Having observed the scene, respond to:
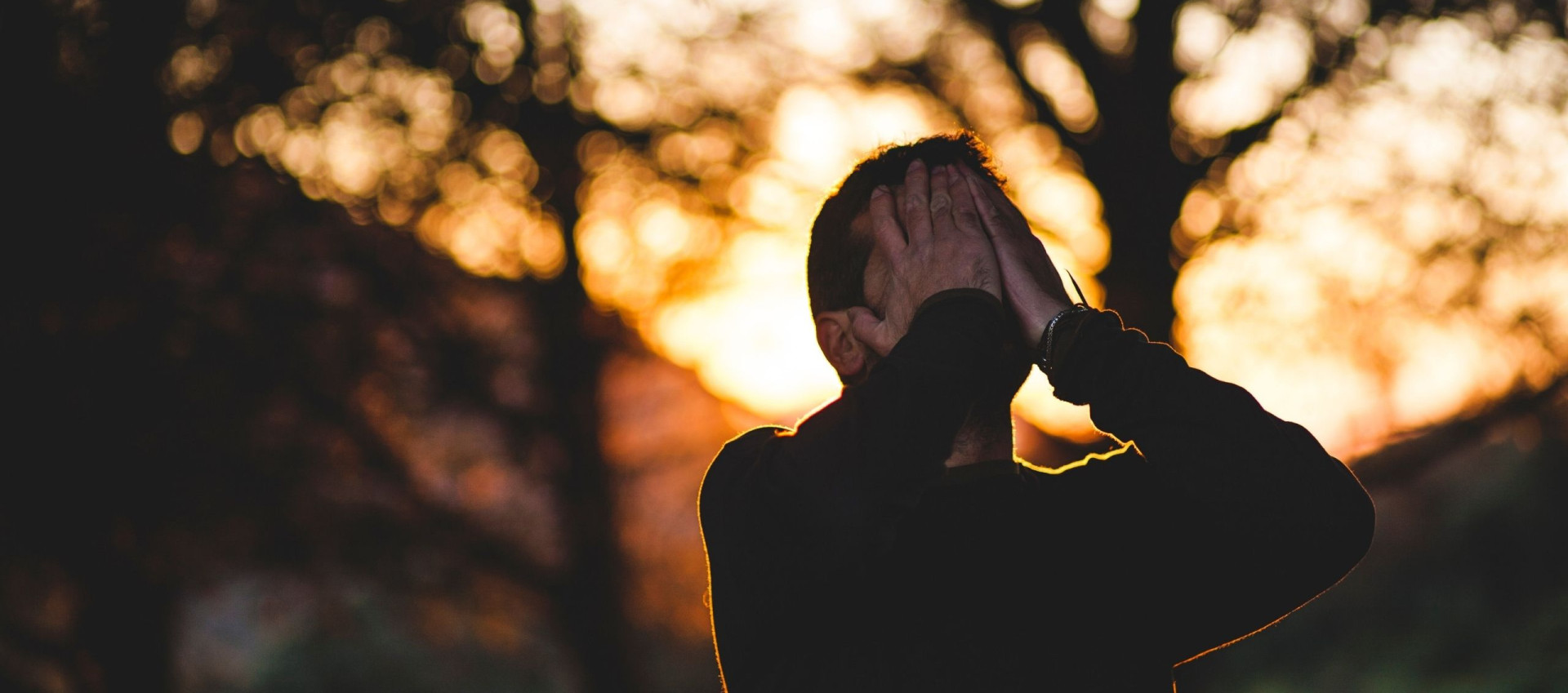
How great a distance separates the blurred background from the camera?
5.83m

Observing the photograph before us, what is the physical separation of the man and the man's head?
0.04m

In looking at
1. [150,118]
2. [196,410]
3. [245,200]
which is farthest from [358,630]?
[150,118]

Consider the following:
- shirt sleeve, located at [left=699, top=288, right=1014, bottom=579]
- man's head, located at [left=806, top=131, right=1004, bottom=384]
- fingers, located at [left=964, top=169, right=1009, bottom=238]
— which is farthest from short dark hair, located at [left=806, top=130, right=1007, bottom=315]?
shirt sleeve, located at [left=699, top=288, right=1014, bottom=579]

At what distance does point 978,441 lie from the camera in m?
1.71

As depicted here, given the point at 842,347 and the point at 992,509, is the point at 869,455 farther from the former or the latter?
the point at 842,347

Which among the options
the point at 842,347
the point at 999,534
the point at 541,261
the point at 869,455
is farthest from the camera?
the point at 541,261

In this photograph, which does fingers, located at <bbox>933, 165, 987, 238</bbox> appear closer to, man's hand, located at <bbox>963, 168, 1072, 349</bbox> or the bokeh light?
man's hand, located at <bbox>963, 168, 1072, 349</bbox>

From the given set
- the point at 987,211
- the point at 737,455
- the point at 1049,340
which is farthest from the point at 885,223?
the point at 737,455

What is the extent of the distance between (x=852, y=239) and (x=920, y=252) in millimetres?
175

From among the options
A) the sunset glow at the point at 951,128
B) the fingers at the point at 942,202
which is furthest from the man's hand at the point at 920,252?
the sunset glow at the point at 951,128

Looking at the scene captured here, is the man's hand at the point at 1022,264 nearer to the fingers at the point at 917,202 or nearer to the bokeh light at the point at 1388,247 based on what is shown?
the fingers at the point at 917,202

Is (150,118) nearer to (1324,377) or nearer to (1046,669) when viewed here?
(1046,669)

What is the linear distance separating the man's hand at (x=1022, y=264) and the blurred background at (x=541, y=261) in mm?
4066

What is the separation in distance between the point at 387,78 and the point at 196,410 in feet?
8.82
